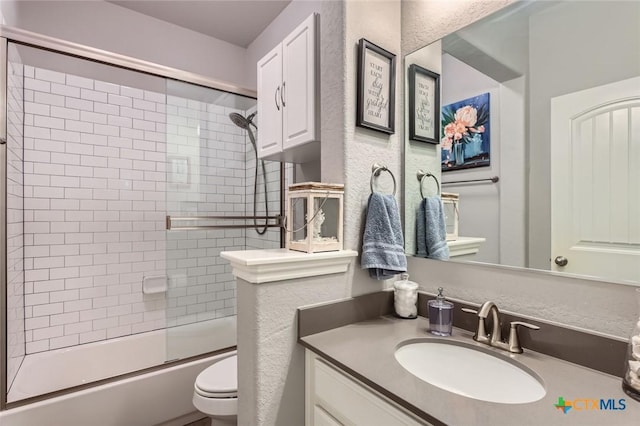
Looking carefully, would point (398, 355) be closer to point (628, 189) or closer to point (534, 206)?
point (534, 206)

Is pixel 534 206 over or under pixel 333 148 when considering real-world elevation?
under

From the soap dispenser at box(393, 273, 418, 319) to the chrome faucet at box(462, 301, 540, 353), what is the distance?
0.82 feet

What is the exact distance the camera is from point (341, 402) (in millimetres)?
892

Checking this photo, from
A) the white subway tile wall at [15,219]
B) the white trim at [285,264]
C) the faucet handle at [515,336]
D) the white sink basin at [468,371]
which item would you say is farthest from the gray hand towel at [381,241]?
the white subway tile wall at [15,219]

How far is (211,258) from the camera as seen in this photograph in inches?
92.3

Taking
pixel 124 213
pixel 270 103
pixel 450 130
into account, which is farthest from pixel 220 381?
pixel 124 213

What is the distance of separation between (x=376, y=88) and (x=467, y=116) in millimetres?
370

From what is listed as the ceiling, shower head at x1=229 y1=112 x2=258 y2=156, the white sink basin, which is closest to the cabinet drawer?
the white sink basin

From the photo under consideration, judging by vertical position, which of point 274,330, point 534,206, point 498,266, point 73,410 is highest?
point 534,206

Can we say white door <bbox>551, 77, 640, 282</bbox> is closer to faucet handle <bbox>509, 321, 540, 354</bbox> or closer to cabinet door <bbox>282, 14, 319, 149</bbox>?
faucet handle <bbox>509, 321, 540, 354</bbox>

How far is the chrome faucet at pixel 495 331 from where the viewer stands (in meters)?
0.93

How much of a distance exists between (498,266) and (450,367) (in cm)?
38

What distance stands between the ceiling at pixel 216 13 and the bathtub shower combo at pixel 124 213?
0.54m

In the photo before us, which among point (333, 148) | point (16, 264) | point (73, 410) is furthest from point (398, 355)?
point (16, 264)
